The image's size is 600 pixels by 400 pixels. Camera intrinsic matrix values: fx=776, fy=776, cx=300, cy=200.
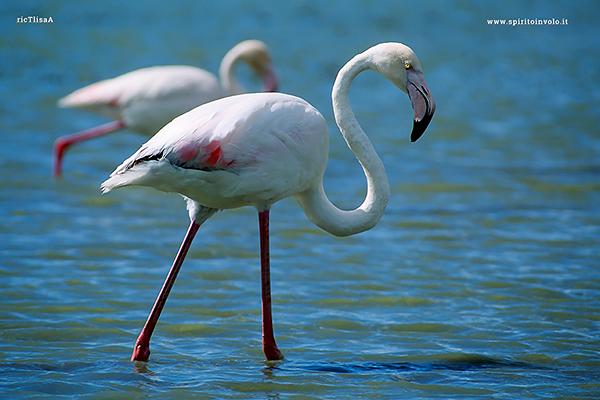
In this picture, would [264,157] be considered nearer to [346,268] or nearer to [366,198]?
[366,198]

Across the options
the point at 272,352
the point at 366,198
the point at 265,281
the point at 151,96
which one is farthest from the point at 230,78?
the point at 272,352

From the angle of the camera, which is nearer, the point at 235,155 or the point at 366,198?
the point at 235,155

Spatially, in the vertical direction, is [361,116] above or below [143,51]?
below

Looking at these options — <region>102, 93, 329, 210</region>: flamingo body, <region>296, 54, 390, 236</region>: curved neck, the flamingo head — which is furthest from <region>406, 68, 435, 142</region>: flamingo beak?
the flamingo head

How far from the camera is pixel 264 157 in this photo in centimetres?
453

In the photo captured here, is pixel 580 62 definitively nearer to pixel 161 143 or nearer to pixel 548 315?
pixel 548 315

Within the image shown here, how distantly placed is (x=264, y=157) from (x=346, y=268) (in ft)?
8.66

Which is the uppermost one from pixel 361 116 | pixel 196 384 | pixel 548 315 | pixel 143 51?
pixel 143 51

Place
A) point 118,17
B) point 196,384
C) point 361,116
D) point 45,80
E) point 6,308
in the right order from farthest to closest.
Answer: point 118,17 < point 45,80 < point 361,116 < point 6,308 < point 196,384

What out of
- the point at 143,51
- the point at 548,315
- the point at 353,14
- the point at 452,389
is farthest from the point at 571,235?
the point at 353,14

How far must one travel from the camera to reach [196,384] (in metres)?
4.52

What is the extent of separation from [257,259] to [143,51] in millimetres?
12447

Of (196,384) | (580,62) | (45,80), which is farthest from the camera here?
(580,62)

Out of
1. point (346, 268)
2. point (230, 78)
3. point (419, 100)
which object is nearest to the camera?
point (419, 100)
